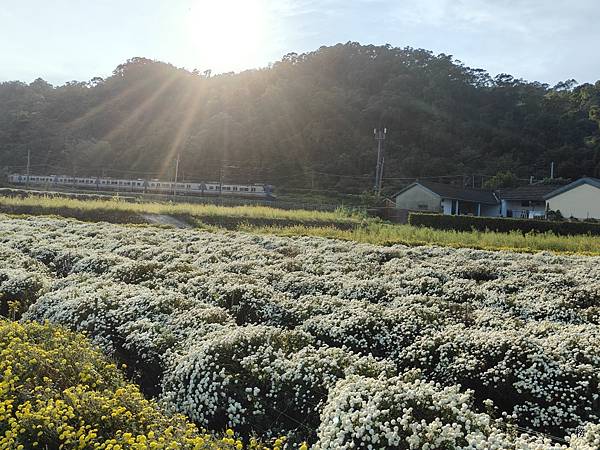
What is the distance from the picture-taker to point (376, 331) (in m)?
6.61

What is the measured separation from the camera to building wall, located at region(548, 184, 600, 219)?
45.0 m

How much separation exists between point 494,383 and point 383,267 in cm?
605

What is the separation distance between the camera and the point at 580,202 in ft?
150

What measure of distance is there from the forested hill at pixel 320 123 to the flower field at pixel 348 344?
61.4m

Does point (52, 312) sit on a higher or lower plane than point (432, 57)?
lower

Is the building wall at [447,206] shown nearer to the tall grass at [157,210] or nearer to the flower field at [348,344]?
the tall grass at [157,210]

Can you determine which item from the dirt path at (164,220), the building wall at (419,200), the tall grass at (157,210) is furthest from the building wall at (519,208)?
the dirt path at (164,220)

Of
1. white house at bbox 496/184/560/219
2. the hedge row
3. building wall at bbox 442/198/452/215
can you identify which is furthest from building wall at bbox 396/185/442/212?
the hedge row

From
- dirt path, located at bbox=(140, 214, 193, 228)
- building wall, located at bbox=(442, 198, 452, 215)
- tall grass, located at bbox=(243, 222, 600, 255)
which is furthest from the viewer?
building wall, located at bbox=(442, 198, 452, 215)

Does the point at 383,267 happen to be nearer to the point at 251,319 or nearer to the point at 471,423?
the point at 251,319

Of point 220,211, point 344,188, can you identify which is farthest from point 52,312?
point 344,188

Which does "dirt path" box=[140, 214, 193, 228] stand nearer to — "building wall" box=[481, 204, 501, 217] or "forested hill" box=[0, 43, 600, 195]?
"building wall" box=[481, 204, 501, 217]

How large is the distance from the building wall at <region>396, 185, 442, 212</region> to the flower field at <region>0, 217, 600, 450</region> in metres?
39.2

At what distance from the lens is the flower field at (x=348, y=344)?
402 centimetres
